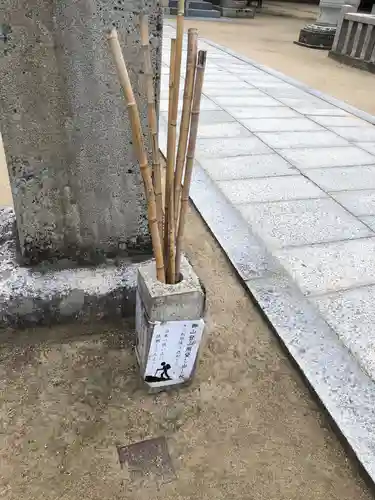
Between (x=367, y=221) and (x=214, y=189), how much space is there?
2.96 feet

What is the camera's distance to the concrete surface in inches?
48.6

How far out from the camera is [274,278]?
2016mm

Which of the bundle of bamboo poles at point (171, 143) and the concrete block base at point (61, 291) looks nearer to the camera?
the bundle of bamboo poles at point (171, 143)

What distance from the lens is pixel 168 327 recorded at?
1334 mm

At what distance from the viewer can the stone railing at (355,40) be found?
22.0 ft

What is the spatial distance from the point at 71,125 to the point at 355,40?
697 cm

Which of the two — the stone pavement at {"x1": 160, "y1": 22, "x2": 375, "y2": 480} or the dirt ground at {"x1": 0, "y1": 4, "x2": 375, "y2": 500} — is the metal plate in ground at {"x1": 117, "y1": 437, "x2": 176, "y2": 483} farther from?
the stone pavement at {"x1": 160, "y1": 22, "x2": 375, "y2": 480}

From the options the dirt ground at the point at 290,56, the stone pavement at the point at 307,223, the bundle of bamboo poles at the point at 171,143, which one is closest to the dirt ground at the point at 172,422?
the stone pavement at the point at 307,223

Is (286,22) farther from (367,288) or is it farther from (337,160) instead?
(367,288)

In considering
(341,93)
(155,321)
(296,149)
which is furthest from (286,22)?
(155,321)

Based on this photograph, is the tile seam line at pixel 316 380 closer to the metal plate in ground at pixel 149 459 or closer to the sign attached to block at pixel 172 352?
the sign attached to block at pixel 172 352

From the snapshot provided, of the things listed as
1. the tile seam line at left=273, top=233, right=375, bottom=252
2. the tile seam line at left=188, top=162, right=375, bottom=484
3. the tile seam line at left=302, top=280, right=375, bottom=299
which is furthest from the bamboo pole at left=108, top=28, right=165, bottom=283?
the tile seam line at left=273, top=233, right=375, bottom=252

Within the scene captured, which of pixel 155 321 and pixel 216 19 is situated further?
pixel 216 19

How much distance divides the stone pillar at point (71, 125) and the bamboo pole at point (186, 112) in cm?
30
